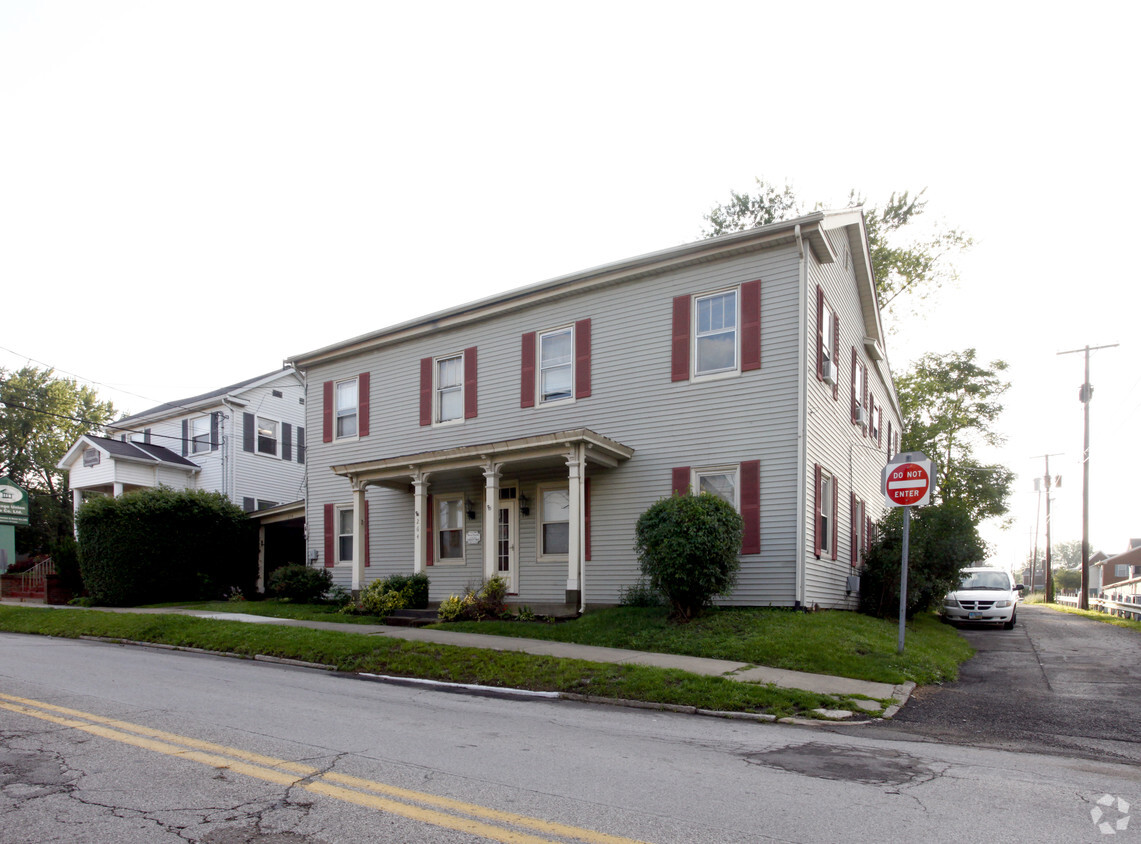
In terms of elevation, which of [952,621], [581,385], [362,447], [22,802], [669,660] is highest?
[581,385]

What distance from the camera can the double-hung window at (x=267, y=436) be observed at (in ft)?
97.7

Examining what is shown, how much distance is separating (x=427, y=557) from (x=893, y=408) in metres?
17.6

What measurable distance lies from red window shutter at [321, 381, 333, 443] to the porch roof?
3.45 meters

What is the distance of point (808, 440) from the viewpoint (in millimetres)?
13930

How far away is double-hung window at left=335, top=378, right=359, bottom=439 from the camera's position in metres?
20.6

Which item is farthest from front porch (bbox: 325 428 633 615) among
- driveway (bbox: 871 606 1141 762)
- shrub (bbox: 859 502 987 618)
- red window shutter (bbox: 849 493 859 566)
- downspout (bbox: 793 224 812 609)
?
driveway (bbox: 871 606 1141 762)

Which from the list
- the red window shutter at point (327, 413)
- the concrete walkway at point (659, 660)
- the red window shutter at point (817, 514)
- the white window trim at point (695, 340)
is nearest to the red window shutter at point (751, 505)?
the red window shutter at point (817, 514)

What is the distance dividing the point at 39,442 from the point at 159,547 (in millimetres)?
26516

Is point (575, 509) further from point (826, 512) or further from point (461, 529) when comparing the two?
point (826, 512)

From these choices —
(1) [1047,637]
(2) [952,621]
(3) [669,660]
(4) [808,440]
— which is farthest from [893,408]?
(3) [669,660]

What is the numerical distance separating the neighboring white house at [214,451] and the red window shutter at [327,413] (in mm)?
8826

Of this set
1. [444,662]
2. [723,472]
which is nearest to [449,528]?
[723,472]

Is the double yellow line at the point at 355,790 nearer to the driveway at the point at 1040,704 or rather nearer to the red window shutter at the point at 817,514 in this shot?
the driveway at the point at 1040,704

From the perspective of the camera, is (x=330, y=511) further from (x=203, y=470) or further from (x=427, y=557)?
(x=203, y=470)
